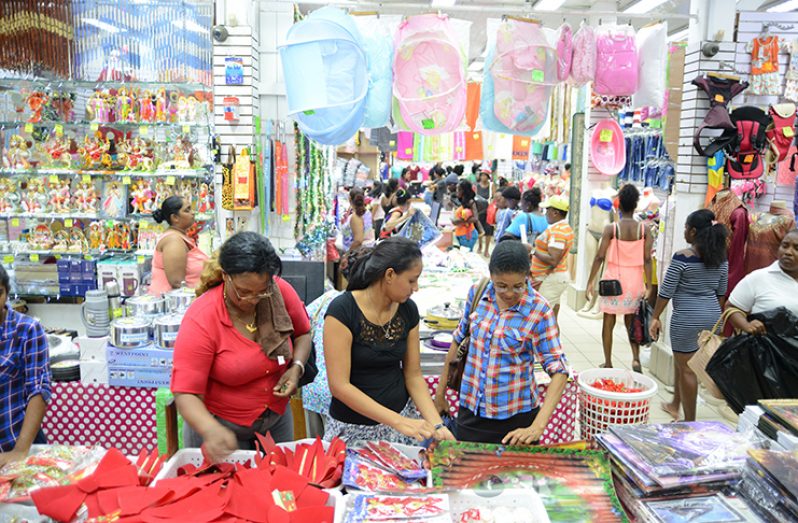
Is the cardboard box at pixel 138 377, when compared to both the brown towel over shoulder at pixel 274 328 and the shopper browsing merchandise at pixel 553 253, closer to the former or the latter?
the brown towel over shoulder at pixel 274 328

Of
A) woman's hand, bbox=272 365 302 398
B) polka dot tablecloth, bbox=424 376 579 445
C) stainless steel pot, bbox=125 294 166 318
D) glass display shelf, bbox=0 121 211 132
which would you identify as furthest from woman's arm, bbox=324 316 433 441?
glass display shelf, bbox=0 121 211 132

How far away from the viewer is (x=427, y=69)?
4.56 m

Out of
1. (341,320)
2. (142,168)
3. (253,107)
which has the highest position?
(253,107)

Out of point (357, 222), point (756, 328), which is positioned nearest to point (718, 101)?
point (756, 328)

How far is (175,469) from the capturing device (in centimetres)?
207

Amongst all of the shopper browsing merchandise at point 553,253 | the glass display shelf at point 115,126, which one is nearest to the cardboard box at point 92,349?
the glass display shelf at point 115,126

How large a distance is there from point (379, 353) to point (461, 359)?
572 millimetres

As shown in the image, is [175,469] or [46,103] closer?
[175,469]

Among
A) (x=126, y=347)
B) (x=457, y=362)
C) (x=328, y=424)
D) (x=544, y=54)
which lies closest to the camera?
(x=328, y=424)

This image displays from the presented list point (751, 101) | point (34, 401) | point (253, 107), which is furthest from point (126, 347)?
point (751, 101)

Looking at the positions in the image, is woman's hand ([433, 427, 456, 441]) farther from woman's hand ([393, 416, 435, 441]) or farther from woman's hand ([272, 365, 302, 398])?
woman's hand ([272, 365, 302, 398])

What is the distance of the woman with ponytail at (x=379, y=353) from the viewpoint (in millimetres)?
2391

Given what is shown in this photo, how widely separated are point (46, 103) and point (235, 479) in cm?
588

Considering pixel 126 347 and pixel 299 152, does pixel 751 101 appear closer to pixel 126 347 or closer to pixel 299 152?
pixel 299 152
